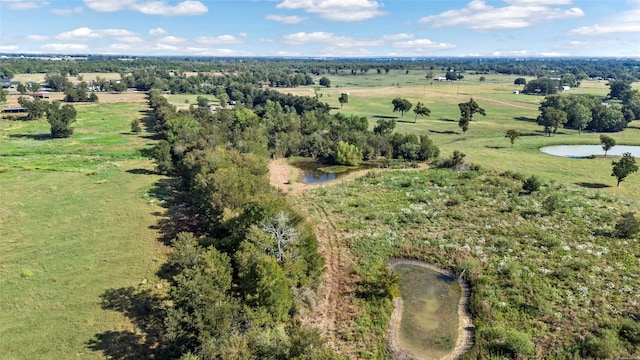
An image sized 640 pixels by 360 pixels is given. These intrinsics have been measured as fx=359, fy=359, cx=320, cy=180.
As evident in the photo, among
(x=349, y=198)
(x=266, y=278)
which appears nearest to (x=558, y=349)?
(x=266, y=278)

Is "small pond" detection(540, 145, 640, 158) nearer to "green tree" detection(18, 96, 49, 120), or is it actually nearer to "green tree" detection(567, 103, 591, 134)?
"green tree" detection(567, 103, 591, 134)

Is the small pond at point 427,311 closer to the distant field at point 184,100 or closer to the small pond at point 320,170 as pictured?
the small pond at point 320,170

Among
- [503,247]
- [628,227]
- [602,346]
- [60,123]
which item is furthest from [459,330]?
[60,123]

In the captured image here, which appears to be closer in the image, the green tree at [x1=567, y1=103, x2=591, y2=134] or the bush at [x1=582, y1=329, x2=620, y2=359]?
the bush at [x1=582, y1=329, x2=620, y2=359]

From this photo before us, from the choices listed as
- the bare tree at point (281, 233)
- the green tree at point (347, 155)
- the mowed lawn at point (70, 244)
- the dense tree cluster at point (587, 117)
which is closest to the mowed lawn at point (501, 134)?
the dense tree cluster at point (587, 117)

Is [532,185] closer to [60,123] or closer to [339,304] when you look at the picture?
[339,304]

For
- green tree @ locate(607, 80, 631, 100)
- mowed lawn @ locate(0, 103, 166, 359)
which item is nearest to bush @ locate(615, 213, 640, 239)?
mowed lawn @ locate(0, 103, 166, 359)
